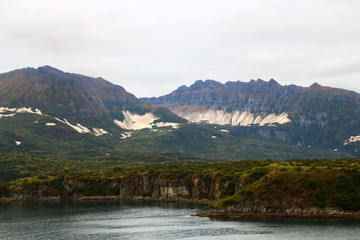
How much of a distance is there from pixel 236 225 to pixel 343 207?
34.9 meters

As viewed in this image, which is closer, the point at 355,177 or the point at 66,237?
the point at 66,237

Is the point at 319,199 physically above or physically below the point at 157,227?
above

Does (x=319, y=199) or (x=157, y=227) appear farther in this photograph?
(x=157, y=227)

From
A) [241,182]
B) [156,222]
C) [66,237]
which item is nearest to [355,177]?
[241,182]

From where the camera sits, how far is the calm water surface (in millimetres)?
123562

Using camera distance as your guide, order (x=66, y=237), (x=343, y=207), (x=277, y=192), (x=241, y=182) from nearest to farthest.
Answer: (x=66, y=237) → (x=343, y=207) → (x=277, y=192) → (x=241, y=182)

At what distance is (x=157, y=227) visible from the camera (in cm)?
14562

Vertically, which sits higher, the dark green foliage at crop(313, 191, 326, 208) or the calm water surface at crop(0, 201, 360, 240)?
the dark green foliage at crop(313, 191, 326, 208)

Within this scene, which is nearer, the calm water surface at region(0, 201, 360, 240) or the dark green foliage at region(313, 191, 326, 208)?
the calm water surface at region(0, 201, 360, 240)

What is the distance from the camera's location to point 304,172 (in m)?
158

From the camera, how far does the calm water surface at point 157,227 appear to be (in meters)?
124

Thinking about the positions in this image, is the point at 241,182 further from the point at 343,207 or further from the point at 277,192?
the point at 343,207

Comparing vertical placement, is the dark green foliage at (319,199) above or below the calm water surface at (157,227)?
above

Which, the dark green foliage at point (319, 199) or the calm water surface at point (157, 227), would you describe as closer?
the calm water surface at point (157, 227)
